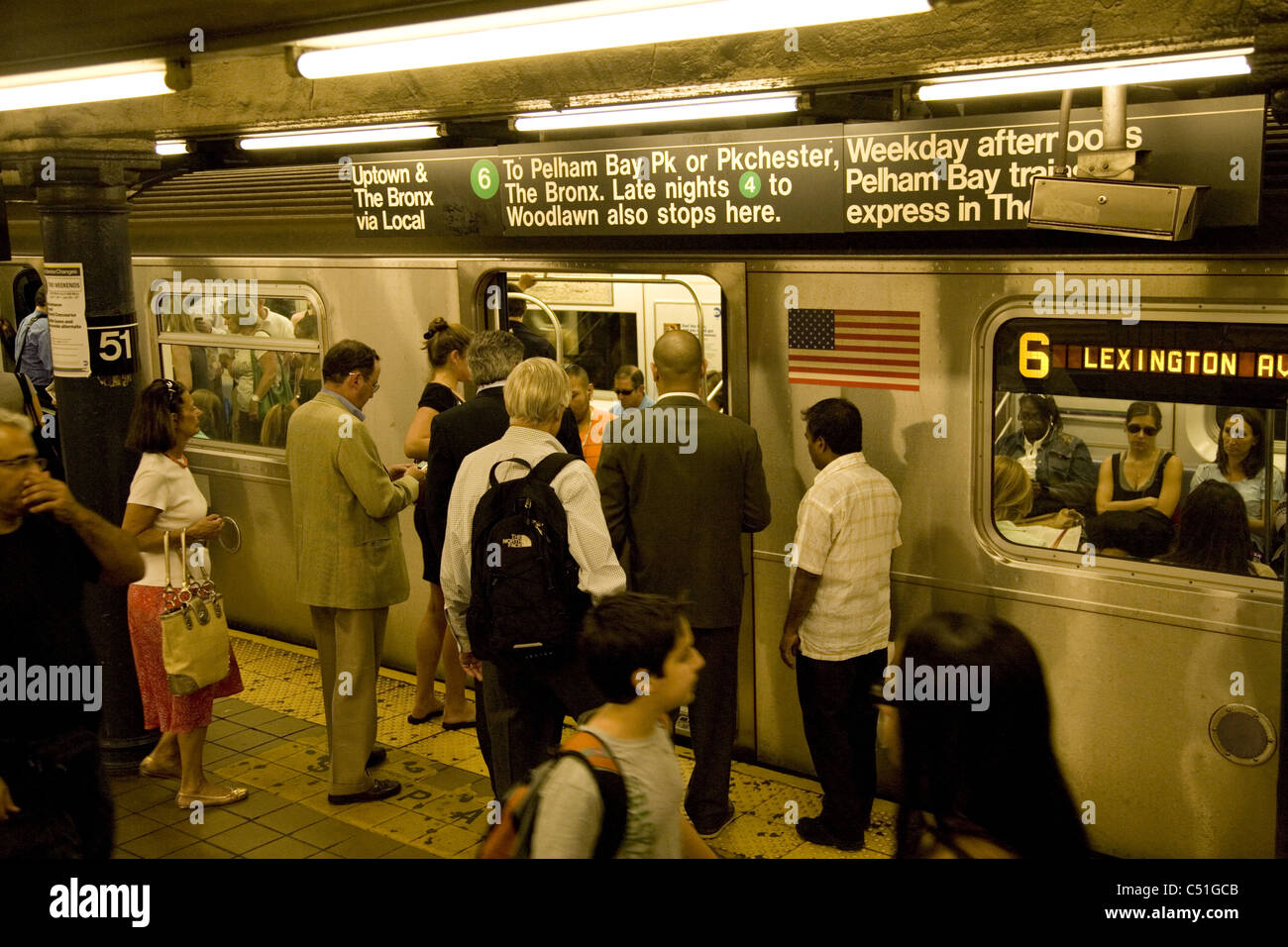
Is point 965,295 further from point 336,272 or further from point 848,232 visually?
point 336,272

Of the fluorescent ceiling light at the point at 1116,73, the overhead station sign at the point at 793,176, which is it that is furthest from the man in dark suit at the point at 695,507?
the fluorescent ceiling light at the point at 1116,73

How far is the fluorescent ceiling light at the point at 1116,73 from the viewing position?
3.28m

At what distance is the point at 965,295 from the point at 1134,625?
Answer: 132cm

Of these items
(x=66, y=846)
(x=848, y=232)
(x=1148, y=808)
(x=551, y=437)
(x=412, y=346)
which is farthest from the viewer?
(x=412, y=346)

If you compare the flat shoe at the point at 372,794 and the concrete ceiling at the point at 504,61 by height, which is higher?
the concrete ceiling at the point at 504,61

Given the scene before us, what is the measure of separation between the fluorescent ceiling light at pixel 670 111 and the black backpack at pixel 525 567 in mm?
1344

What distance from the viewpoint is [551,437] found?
4191 mm

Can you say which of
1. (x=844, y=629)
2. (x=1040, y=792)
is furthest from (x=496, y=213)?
(x=1040, y=792)

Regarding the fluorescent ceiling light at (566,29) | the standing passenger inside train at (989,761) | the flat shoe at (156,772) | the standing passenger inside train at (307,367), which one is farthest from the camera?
the standing passenger inside train at (307,367)

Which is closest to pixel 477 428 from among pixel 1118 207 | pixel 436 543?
pixel 436 543

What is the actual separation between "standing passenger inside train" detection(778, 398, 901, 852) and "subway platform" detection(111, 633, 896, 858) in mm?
263

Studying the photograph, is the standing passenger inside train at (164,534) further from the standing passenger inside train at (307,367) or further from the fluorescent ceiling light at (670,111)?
the standing passenger inside train at (307,367)

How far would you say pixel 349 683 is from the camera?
523 centimetres

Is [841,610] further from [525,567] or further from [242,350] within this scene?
[242,350]
